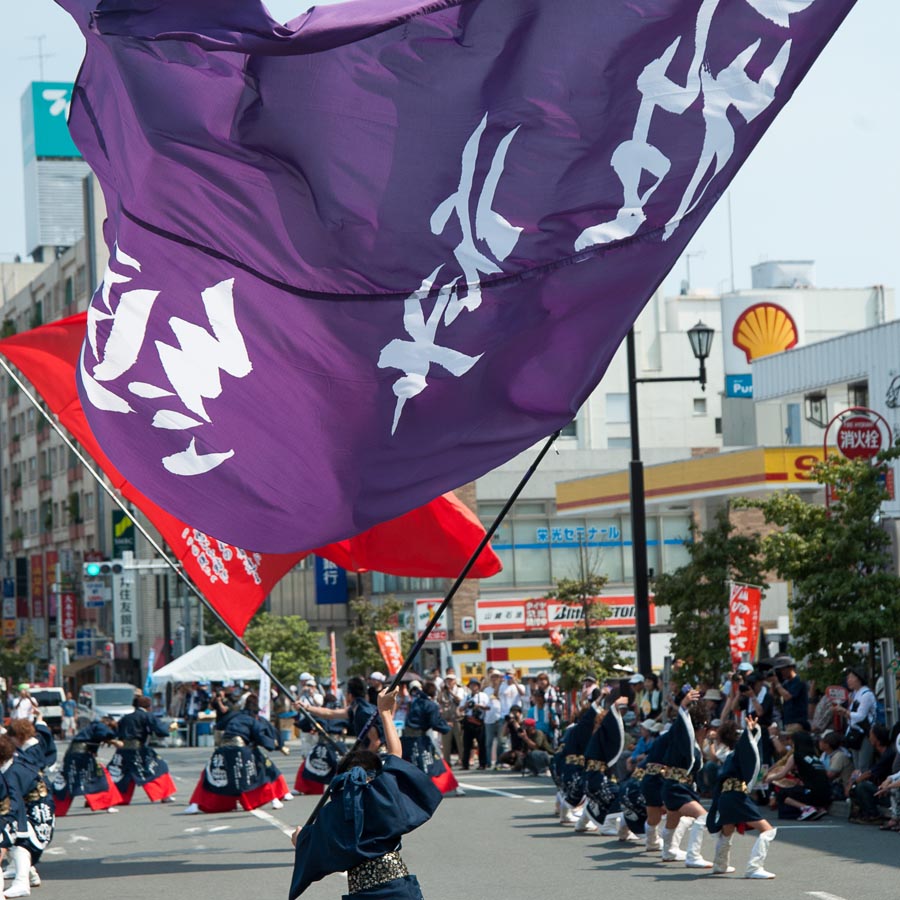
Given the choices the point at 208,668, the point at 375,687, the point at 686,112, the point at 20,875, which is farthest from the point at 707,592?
the point at 208,668

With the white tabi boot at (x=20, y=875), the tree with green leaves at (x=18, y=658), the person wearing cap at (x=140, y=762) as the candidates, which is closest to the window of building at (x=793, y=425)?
the person wearing cap at (x=140, y=762)

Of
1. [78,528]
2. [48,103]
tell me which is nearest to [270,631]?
[78,528]

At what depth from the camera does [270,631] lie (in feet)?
190

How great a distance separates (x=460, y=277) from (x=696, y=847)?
8.86 m

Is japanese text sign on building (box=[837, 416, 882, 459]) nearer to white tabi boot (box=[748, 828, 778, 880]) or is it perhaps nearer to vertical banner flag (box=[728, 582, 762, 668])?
vertical banner flag (box=[728, 582, 762, 668])

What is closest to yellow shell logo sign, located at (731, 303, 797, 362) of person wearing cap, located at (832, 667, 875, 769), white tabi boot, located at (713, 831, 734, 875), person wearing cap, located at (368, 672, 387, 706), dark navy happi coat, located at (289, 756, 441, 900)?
person wearing cap, located at (368, 672, 387, 706)

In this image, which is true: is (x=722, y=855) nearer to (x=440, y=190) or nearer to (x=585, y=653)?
→ (x=440, y=190)

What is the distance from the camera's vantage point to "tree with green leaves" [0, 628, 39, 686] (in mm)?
86688

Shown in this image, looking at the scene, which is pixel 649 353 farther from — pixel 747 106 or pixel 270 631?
pixel 747 106

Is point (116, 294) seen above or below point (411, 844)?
above

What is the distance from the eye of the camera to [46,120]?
113 meters

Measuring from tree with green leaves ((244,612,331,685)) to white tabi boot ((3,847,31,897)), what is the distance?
135ft

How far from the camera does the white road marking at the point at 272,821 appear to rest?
2062cm

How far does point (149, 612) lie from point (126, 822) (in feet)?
210
